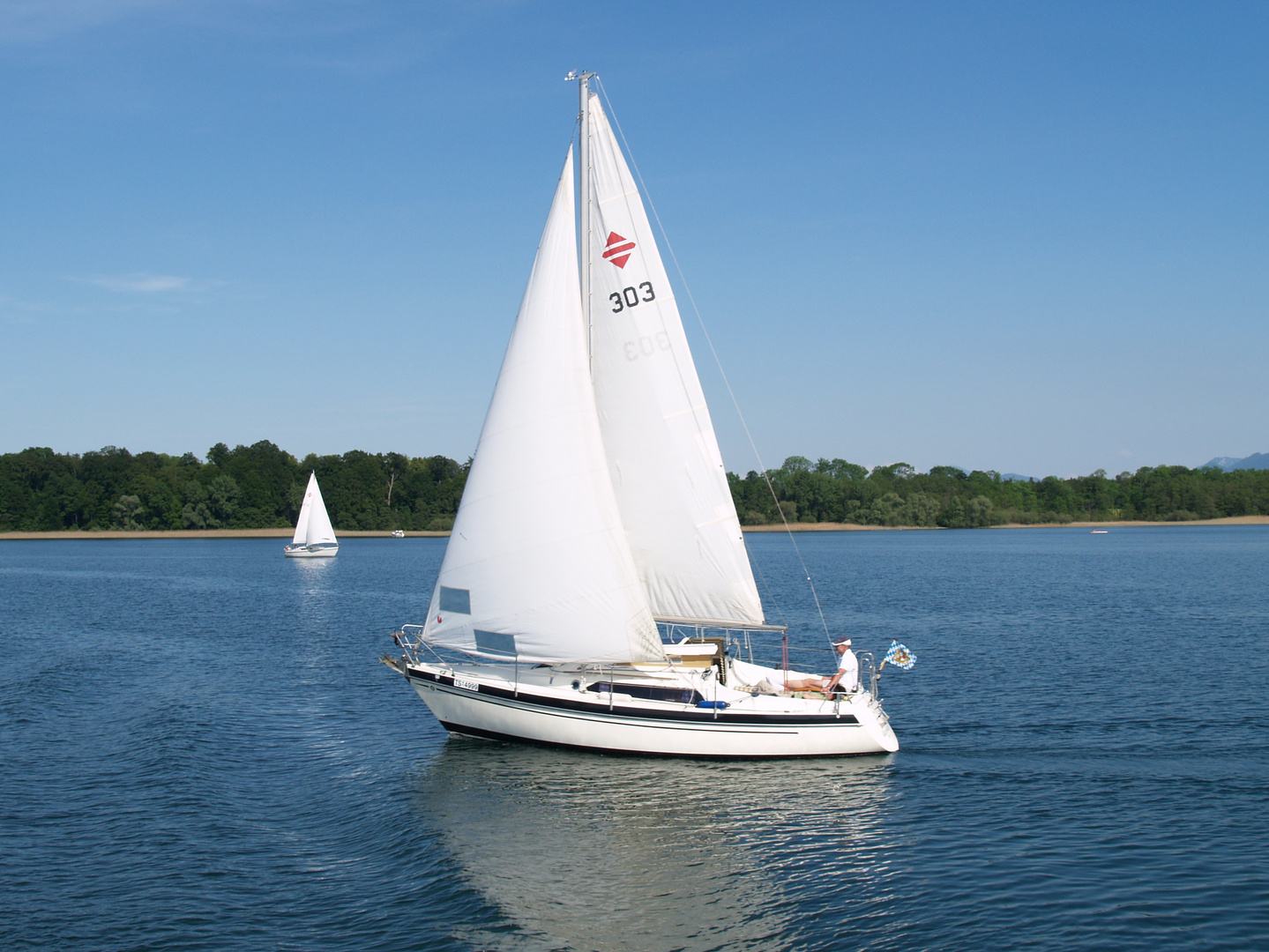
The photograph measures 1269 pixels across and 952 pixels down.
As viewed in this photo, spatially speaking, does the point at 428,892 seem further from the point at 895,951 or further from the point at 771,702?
the point at 771,702

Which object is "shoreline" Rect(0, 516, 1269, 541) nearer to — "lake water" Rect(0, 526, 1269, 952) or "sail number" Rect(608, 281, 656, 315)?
"lake water" Rect(0, 526, 1269, 952)

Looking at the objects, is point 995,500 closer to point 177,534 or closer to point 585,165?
point 177,534

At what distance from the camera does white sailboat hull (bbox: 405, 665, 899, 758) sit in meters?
19.8

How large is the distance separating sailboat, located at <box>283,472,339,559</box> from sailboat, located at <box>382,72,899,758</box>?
83.9 meters

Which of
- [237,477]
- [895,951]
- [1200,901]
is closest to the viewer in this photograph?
[895,951]

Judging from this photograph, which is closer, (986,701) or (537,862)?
(537,862)

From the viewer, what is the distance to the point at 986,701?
1041 inches

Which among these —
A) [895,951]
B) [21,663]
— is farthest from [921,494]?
[895,951]

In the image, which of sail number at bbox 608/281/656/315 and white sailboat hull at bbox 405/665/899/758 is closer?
white sailboat hull at bbox 405/665/899/758

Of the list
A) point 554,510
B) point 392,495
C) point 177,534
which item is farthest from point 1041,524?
point 554,510

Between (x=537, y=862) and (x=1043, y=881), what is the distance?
24.7 feet

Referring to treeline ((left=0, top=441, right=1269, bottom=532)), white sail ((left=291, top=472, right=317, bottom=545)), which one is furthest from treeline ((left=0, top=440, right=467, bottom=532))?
white sail ((left=291, top=472, right=317, bottom=545))

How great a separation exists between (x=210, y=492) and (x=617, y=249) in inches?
5881

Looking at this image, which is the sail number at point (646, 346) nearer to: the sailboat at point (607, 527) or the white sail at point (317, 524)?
the sailboat at point (607, 527)
